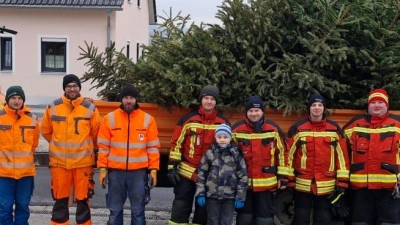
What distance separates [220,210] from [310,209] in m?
0.98

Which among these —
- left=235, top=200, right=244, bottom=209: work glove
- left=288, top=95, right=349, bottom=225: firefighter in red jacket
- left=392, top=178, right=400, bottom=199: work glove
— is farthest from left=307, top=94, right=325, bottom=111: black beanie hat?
left=235, top=200, right=244, bottom=209: work glove

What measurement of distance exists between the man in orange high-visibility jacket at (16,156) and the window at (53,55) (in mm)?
17686

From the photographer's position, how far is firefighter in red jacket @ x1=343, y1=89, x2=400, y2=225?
5.61 m

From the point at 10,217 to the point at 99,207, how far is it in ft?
7.31

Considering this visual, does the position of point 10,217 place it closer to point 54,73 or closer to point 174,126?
point 174,126

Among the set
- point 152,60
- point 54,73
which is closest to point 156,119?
point 152,60

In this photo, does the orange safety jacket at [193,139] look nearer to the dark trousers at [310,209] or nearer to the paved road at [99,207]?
the dark trousers at [310,209]

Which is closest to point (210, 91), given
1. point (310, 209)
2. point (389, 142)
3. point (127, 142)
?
point (127, 142)

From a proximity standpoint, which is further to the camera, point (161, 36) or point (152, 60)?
point (161, 36)

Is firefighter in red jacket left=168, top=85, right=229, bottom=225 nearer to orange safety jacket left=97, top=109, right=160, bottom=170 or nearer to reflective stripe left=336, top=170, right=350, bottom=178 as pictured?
orange safety jacket left=97, top=109, right=160, bottom=170

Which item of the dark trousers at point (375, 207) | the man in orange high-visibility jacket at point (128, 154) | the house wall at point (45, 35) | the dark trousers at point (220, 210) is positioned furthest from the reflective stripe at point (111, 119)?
the house wall at point (45, 35)

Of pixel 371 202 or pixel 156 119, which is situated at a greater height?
pixel 156 119

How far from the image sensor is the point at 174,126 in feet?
20.7

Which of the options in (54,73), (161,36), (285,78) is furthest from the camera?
(54,73)
